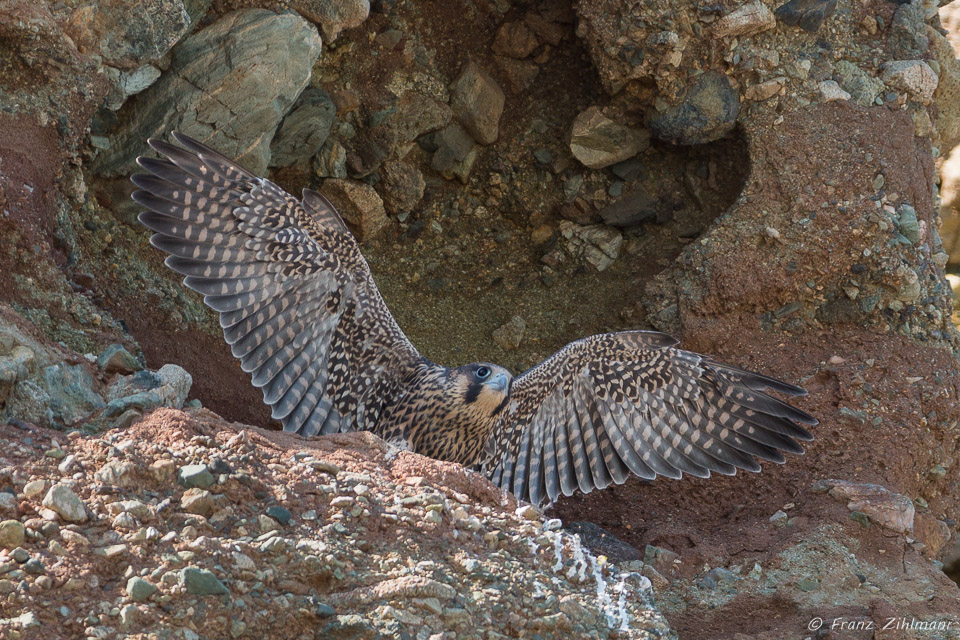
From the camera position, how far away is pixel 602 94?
6898 mm

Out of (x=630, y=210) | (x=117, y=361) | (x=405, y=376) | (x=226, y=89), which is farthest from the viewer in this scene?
(x=630, y=210)

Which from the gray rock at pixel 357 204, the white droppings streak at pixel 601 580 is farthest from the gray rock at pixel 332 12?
the white droppings streak at pixel 601 580

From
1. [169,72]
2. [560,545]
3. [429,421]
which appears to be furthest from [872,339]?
[169,72]

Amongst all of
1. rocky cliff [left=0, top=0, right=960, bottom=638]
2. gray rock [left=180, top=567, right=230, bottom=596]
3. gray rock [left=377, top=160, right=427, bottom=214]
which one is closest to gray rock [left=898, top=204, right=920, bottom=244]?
rocky cliff [left=0, top=0, right=960, bottom=638]

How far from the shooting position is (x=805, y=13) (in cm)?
652

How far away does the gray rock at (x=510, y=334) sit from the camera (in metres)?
6.77

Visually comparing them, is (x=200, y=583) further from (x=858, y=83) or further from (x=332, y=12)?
(x=858, y=83)

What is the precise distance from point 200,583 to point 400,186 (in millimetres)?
4236

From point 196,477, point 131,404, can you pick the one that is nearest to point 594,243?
point 131,404

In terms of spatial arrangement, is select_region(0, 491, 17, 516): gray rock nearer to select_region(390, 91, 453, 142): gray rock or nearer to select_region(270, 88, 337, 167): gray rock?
select_region(270, 88, 337, 167): gray rock

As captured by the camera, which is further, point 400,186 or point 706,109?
point 400,186

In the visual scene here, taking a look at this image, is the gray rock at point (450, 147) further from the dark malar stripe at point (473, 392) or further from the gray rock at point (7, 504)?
the gray rock at point (7, 504)

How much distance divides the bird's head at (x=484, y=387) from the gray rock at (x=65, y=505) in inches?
86.6

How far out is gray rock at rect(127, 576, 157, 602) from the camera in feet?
9.04
